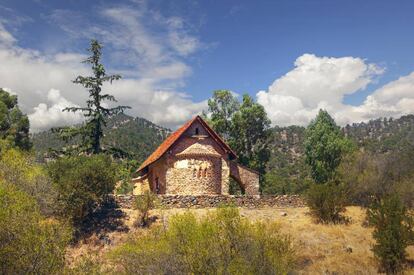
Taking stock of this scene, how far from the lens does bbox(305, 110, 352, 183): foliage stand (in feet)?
151

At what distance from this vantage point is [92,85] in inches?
1543

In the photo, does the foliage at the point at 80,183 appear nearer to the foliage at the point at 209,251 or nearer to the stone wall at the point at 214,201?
the stone wall at the point at 214,201

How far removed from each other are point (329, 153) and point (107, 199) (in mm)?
28601

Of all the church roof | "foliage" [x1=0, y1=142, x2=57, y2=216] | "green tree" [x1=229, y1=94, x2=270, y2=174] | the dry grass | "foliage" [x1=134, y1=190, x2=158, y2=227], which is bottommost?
the dry grass

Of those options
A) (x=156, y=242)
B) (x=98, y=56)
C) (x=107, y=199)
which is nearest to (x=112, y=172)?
(x=107, y=199)

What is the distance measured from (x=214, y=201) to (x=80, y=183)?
403 inches

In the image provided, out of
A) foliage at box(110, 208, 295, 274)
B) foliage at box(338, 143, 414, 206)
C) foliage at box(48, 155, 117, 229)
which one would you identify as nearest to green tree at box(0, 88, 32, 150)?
foliage at box(48, 155, 117, 229)

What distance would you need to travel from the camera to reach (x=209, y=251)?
47.5 feet

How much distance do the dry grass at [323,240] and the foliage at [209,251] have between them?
386 centimetres

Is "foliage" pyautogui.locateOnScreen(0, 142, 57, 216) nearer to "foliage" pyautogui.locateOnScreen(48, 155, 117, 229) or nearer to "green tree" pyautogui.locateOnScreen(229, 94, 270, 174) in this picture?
"foliage" pyautogui.locateOnScreen(48, 155, 117, 229)

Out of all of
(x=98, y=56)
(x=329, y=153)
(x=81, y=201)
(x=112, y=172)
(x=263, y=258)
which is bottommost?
(x=263, y=258)

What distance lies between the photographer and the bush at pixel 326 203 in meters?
27.8

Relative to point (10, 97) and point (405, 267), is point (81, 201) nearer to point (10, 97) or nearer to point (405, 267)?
point (405, 267)

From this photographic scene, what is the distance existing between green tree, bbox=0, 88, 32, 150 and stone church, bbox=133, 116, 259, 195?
64.9 feet
